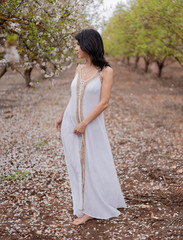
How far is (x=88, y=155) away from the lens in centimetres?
373

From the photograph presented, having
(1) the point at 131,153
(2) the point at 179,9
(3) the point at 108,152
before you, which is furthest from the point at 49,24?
(2) the point at 179,9

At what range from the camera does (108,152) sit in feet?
12.8

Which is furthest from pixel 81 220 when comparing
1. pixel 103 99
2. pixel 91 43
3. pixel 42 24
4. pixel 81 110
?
pixel 42 24

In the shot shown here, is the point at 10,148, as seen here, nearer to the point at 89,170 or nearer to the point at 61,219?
the point at 61,219

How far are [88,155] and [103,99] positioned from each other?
0.83m

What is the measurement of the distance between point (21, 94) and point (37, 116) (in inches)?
237

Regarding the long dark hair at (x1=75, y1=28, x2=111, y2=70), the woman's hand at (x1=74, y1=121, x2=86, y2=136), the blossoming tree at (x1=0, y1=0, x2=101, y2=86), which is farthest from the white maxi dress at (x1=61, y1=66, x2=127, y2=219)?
the blossoming tree at (x1=0, y1=0, x2=101, y2=86)

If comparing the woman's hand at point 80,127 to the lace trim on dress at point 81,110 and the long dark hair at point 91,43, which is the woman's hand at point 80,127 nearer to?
the lace trim on dress at point 81,110

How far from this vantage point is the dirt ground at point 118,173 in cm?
388

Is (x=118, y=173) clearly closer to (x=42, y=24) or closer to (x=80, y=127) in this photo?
(x=80, y=127)

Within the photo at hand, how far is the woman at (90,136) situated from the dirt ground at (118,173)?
14.9 inches

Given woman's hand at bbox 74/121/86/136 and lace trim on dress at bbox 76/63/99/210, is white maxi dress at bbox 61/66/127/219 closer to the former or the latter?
lace trim on dress at bbox 76/63/99/210

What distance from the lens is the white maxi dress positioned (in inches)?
142

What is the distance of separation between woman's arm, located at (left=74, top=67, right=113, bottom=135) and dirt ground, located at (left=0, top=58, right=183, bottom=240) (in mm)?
1536
